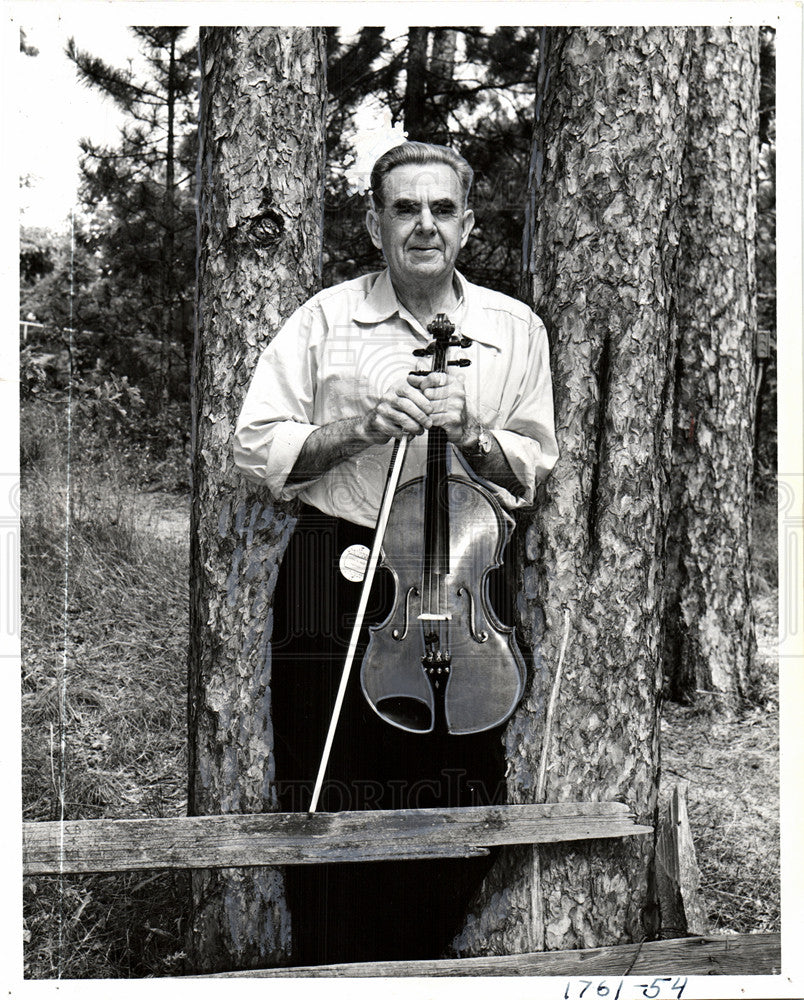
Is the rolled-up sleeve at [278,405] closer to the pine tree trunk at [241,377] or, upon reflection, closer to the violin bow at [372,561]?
the pine tree trunk at [241,377]

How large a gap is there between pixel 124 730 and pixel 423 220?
2.00m

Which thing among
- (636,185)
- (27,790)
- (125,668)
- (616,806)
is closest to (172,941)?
(27,790)

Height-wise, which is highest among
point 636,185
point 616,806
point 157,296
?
point 636,185

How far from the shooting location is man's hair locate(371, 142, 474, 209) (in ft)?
10.9

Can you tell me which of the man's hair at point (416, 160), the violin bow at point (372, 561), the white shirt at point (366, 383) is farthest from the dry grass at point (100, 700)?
the man's hair at point (416, 160)

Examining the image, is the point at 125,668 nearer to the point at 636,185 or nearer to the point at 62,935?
the point at 62,935

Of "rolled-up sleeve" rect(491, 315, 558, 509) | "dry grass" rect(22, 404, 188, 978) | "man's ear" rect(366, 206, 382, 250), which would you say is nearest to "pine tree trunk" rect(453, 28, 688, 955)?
"rolled-up sleeve" rect(491, 315, 558, 509)

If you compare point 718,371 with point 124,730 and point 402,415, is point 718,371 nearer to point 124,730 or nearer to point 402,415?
point 402,415

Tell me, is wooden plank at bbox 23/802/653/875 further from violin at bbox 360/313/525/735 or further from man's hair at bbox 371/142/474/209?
man's hair at bbox 371/142/474/209

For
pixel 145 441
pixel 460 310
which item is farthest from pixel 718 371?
pixel 145 441

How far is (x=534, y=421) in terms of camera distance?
344 centimetres

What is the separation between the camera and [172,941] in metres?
3.56

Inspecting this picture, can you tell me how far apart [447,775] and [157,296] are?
188 centimetres

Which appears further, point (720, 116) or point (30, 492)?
point (720, 116)
